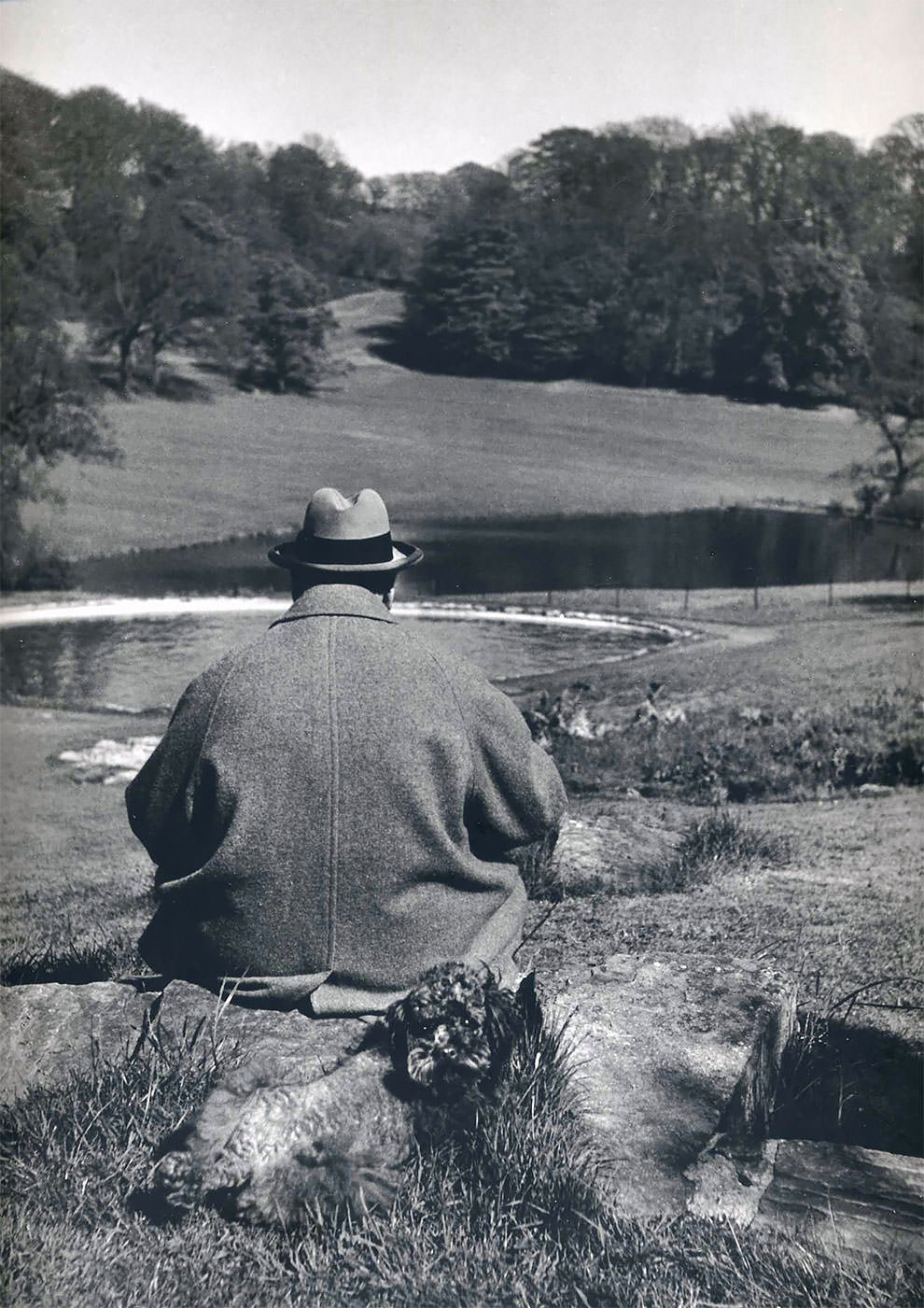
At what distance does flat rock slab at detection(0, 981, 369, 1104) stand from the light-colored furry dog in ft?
0.38

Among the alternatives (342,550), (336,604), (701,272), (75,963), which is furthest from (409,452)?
(336,604)

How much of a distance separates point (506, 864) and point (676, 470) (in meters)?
6.11

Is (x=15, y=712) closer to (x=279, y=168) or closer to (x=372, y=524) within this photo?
(x=279, y=168)

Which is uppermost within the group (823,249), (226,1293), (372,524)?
(823,249)

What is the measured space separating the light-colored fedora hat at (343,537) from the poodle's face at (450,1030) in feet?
3.63

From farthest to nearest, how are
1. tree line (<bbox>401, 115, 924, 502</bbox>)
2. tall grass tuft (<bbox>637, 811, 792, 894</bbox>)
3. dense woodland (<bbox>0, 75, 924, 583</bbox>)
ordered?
dense woodland (<bbox>0, 75, 924, 583</bbox>) < tree line (<bbox>401, 115, 924, 502</bbox>) < tall grass tuft (<bbox>637, 811, 792, 894</bbox>)

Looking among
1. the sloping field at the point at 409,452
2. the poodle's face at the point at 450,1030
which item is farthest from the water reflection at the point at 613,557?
the poodle's face at the point at 450,1030

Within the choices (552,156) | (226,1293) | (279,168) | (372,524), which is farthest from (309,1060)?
(279,168)

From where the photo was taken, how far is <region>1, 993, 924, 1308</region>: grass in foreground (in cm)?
275

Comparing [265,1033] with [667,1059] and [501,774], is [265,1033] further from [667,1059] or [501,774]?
[667,1059]

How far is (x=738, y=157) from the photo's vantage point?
18.8 ft

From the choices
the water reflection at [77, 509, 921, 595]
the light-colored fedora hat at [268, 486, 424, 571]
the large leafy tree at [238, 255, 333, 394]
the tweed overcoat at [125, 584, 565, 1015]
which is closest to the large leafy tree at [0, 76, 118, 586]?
the water reflection at [77, 509, 921, 595]

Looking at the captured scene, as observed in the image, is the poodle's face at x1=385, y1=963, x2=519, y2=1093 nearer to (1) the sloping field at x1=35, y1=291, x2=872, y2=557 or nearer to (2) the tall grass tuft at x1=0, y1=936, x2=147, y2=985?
(2) the tall grass tuft at x1=0, y1=936, x2=147, y2=985

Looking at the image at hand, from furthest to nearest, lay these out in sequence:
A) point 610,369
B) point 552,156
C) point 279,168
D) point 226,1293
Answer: point 610,369, point 279,168, point 552,156, point 226,1293
